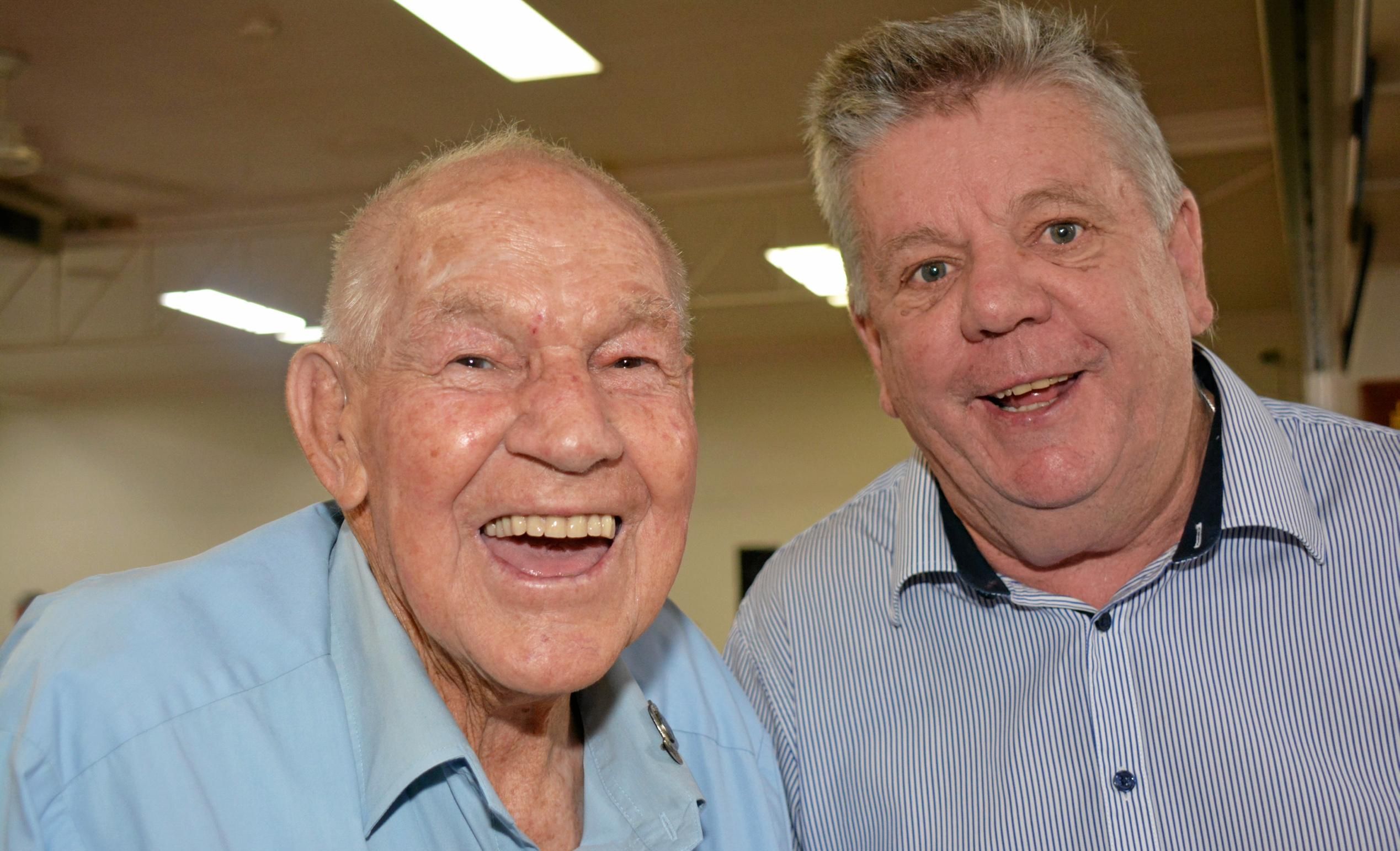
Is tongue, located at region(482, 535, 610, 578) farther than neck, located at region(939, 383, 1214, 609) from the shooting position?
No

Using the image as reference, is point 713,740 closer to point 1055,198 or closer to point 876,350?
point 876,350

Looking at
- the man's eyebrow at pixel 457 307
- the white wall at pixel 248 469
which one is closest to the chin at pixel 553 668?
the man's eyebrow at pixel 457 307

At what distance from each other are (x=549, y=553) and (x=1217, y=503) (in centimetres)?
109

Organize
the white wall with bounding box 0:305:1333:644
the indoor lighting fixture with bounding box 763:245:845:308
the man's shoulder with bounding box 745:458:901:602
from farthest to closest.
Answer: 1. the white wall with bounding box 0:305:1333:644
2. the indoor lighting fixture with bounding box 763:245:845:308
3. the man's shoulder with bounding box 745:458:901:602

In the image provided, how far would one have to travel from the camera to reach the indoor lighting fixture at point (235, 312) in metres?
11.0

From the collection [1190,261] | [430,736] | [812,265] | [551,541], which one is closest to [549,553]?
[551,541]

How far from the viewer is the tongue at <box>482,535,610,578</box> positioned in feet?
4.84

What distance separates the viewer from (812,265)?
386 inches

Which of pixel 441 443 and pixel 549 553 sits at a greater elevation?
pixel 441 443

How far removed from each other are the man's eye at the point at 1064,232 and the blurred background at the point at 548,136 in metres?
1.84

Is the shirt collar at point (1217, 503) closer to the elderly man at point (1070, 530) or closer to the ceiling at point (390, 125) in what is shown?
the elderly man at point (1070, 530)

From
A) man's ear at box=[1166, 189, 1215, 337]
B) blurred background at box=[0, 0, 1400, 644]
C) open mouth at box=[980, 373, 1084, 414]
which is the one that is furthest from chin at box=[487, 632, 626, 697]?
blurred background at box=[0, 0, 1400, 644]

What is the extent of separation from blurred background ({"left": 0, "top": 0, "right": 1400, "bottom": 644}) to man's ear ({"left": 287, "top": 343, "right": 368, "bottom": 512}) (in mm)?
2894

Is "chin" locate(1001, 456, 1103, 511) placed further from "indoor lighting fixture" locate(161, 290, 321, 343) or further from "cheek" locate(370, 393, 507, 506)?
"indoor lighting fixture" locate(161, 290, 321, 343)
